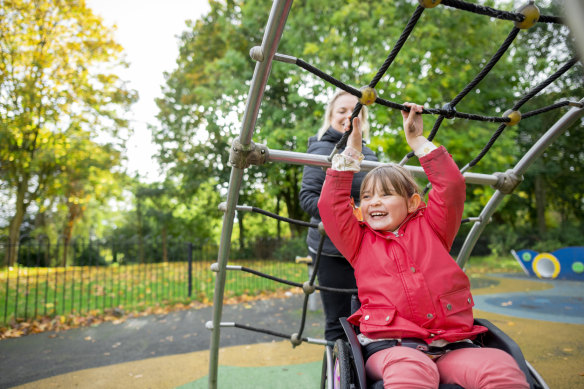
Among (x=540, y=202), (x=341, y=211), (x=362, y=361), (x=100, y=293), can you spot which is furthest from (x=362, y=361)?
(x=540, y=202)

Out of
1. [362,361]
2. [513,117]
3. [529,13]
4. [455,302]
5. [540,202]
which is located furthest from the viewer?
[540,202]

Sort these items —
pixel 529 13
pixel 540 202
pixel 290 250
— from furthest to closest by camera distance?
pixel 540 202 < pixel 290 250 < pixel 529 13

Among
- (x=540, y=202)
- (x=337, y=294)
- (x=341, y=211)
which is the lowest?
(x=337, y=294)

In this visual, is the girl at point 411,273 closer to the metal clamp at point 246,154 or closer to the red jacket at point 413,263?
the red jacket at point 413,263

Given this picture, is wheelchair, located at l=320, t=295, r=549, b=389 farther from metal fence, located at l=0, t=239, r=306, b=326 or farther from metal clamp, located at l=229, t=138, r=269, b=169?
metal fence, located at l=0, t=239, r=306, b=326

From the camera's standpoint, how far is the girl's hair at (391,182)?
4.87ft

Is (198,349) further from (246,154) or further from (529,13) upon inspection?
(529,13)

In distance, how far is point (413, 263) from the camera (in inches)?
52.3

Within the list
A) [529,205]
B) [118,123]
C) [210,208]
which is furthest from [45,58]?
[529,205]

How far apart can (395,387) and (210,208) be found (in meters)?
12.5

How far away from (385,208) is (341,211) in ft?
0.52

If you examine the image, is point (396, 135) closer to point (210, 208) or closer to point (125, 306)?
point (125, 306)

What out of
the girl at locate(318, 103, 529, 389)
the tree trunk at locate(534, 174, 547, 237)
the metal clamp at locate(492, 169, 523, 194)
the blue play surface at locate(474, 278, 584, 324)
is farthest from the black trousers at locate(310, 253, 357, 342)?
the tree trunk at locate(534, 174, 547, 237)

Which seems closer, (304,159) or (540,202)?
(304,159)
